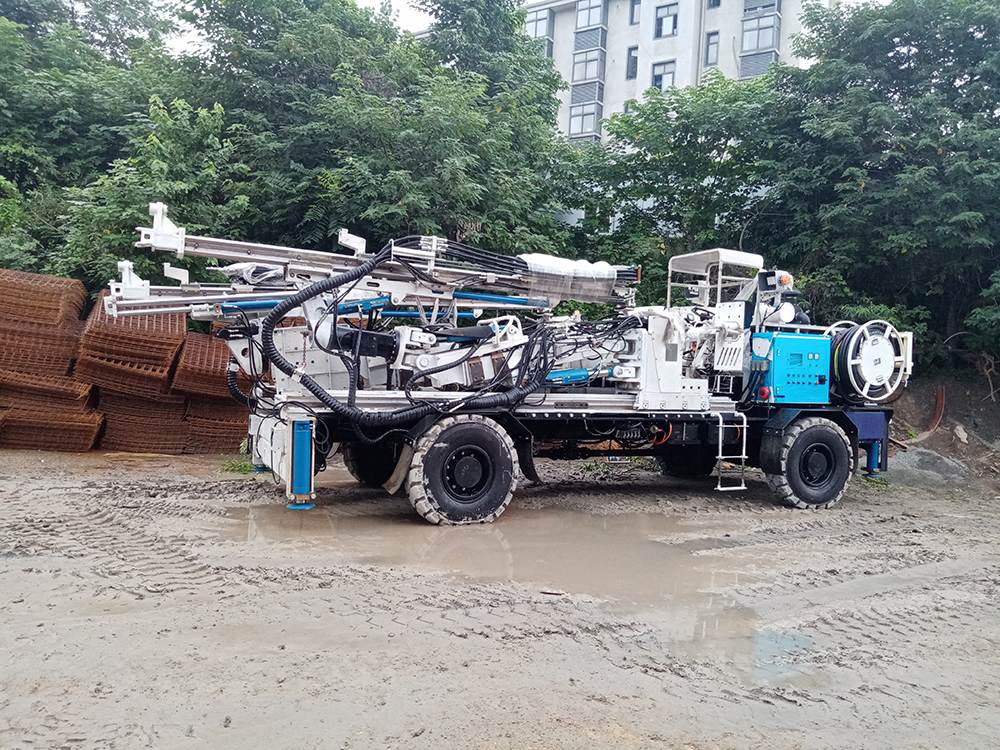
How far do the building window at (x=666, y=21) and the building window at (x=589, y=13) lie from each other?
2852 mm

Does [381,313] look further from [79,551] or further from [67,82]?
[67,82]

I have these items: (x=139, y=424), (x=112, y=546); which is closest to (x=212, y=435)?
(x=139, y=424)

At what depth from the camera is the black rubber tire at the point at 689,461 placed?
11516 mm

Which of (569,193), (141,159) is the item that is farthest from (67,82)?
(569,193)

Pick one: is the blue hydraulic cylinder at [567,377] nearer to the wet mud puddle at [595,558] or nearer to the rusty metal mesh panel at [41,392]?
the wet mud puddle at [595,558]

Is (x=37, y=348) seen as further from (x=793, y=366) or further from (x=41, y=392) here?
(x=793, y=366)

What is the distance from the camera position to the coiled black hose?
7301 millimetres

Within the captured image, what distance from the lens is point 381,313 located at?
343 inches

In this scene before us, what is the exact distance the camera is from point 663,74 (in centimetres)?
3509

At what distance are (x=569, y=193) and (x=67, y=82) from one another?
35.3 feet

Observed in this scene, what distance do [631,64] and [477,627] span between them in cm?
3559

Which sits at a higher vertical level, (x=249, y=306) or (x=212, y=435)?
(x=249, y=306)

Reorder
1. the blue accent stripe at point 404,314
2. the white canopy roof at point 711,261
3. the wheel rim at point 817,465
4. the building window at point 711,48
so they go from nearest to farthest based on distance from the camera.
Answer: the blue accent stripe at point 404,314 < the wheel rim at point 817,465 < the white canopy roof at point 711,261 < the building window at point 711,48

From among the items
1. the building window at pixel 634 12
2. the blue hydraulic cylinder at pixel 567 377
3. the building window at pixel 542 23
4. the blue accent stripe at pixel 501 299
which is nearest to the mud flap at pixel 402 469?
the blue accent stripe at pixel 501 299
